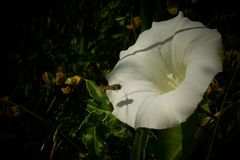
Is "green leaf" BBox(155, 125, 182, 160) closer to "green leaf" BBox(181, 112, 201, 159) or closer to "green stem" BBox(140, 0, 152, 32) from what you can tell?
"green leaf" BBox(181, 112, 201, 159)

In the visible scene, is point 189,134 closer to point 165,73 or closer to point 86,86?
point 165,73

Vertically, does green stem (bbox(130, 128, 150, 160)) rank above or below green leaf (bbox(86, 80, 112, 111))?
below

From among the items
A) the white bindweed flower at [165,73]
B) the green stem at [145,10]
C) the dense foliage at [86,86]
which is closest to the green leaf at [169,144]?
the dense foliage at [86,86]

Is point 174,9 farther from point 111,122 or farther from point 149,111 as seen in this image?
point 149,111

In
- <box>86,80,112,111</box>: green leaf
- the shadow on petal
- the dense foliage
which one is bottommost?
the dense foliage

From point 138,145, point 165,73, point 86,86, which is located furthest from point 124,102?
point 86,86

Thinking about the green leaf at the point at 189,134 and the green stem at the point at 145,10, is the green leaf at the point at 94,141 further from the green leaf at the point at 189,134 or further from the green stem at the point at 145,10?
the green stem at the point at 145,10

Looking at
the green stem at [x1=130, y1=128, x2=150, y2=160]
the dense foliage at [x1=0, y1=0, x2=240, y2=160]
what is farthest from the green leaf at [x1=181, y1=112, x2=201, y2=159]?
the green stem at [x1=130, y1=128, x2=150, y2=160]
